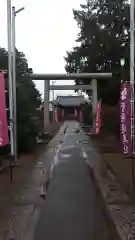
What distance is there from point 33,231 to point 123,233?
148 cm

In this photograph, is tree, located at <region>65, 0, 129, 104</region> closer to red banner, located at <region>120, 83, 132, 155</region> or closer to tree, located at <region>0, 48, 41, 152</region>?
tree, located at <region>0, 48, 41, 152</region>

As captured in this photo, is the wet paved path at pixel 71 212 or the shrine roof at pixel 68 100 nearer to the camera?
the wet paved path at pixel 71 212

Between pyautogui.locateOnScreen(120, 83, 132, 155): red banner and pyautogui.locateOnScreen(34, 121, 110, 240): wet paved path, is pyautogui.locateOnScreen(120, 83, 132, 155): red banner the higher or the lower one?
the higher one

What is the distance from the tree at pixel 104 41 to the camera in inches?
1430

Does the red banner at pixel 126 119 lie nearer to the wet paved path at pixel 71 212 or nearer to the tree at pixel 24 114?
the wet paved path at pixel 71 212

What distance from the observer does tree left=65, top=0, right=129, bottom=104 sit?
3631 cm

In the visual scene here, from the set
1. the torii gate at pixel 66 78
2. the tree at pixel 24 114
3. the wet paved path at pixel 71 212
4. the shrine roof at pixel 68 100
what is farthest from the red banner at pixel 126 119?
the shrine roof at pixel 68 100

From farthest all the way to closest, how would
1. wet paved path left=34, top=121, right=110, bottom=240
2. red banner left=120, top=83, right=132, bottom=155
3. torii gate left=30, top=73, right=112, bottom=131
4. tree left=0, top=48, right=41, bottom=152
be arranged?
1. torii gate left=30, top=73, right=112, bottom=131
2. tree left=0, top=48, right=41, bottom=152
3. red banner left=120, top=83, right=132, bottom=155
4. wet paved path left=34, top=121, right=110, bottom=240

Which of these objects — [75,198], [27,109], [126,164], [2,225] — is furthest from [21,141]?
[2,225]

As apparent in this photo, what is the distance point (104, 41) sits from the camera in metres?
35.8

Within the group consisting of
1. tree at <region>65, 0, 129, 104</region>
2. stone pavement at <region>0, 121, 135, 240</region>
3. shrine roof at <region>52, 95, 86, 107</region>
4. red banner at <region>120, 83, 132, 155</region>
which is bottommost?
stone pavement at <region>0, 121, 135, 240</region>

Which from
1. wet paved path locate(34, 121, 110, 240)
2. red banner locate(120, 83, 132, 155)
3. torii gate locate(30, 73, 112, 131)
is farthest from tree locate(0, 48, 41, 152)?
torii gate locate(30, 73, 112, 131)

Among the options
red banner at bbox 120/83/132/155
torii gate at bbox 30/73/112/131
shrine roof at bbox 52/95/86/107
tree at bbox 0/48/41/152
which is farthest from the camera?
shrine roof at bbox 52/95/86/107

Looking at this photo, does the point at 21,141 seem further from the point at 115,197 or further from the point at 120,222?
the point at 120,222
